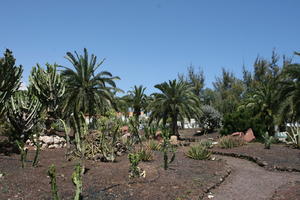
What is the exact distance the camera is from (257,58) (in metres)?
43.1

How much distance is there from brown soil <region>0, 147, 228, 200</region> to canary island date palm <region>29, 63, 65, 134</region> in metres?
6.42

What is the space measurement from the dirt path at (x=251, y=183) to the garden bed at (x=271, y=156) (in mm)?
470

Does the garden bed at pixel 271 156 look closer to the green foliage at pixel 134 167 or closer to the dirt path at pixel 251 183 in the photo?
the dirt path at pixel 251 183

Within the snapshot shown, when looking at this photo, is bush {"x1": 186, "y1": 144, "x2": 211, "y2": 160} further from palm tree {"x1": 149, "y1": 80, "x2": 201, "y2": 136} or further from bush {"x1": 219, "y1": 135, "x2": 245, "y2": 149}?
palm tree {"x1": 149, "y1": 80, "x2": 201, "y2": 136}

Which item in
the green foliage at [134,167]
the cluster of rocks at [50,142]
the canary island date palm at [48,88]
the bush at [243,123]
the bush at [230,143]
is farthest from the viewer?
the bush at [243,123]

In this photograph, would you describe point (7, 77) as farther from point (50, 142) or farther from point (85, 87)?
point (85, 87)

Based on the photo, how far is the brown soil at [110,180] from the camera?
703 centimetres

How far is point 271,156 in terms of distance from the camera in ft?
47.2

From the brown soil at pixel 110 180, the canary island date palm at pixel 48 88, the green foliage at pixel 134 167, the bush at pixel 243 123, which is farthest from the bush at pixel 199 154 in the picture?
the bush at pixel 243 123

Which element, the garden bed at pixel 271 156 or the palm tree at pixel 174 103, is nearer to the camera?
the garden bed at pixel 271 156

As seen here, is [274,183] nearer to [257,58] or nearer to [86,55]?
[86,55]

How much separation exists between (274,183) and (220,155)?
7130mm

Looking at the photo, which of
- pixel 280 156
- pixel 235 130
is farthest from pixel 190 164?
pixel 235 130

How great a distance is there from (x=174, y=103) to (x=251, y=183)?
14951mm
